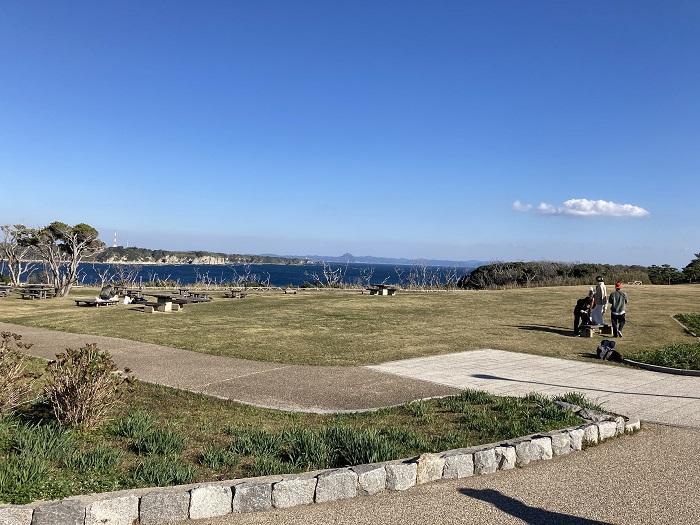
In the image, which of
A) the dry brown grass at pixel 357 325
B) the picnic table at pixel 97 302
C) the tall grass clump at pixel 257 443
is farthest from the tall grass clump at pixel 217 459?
the picnic table at pixel 97 302

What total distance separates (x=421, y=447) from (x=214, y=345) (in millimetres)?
7667

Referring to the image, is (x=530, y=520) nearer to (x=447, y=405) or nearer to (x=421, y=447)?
(x=421, y=447)

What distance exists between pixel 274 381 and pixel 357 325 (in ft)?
23.8

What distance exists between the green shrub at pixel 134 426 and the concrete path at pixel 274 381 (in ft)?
5.54

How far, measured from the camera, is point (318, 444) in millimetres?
4980

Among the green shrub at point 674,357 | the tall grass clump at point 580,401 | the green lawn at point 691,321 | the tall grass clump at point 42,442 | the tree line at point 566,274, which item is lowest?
the tall grass clump at point 42,442

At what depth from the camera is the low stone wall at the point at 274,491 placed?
3.58 m

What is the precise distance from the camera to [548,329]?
15.8m

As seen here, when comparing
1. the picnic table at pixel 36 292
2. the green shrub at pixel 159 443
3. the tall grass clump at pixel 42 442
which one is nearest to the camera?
the tall grass clump at pixel 42 442

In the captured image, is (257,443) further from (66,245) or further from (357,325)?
(66,245)

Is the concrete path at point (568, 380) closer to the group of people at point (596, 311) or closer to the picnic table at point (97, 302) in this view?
the group of people at point (596, 311)

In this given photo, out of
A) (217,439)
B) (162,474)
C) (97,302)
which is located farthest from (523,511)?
(97,302)

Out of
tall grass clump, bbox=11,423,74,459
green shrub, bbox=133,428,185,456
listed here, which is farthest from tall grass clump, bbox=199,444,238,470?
tall grass clump, bbox=11,423,74,459

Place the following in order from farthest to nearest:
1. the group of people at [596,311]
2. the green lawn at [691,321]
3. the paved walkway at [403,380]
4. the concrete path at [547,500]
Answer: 1. the green lawn at [691,321]
2. the group of people at [596,311]
3. the paved walkway at [403,380]
4. the concrete path at [547,500]
